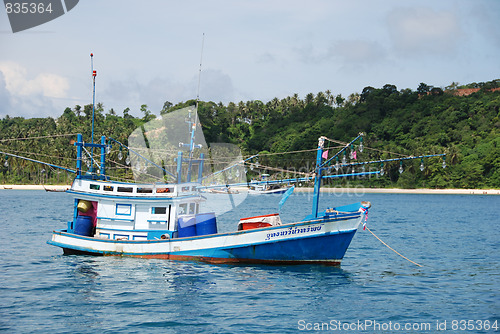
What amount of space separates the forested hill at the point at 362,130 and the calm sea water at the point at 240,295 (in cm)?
8303

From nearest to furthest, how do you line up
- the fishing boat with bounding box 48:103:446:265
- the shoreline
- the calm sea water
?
the calm sea water
the fishing boat with bounding box 48:103:446:265
the shoreline

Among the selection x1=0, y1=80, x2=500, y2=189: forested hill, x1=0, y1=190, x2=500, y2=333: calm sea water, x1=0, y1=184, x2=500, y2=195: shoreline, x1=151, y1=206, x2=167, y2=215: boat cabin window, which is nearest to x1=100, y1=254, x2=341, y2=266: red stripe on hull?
x1=0, y1=190, x2=500, y2=333: calm sea water

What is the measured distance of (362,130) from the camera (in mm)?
153125

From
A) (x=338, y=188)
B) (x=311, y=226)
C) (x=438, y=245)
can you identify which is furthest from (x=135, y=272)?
(x=338, y=188)

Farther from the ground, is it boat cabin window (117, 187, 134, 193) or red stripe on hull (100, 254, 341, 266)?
boat cabin window (117, 187, 134, 193)

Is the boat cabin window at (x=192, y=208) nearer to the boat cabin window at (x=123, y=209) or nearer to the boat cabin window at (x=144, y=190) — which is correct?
the boat cabin window at (x=144, y=190)

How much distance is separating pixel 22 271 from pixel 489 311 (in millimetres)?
20900

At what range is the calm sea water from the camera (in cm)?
1669

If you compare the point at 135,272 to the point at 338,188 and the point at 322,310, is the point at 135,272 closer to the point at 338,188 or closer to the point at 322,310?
the point at 322,310

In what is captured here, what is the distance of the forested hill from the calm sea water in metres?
83.0

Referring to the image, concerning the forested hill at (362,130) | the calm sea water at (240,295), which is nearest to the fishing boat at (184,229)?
the calm sea water at (240,295)

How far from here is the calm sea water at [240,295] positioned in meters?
16.7

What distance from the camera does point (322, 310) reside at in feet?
59.9

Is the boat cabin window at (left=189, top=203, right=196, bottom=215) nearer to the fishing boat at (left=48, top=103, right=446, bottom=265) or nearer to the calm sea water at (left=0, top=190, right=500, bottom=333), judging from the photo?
the fishing boat at (left=48, top=103, right=446, bottom=265)
